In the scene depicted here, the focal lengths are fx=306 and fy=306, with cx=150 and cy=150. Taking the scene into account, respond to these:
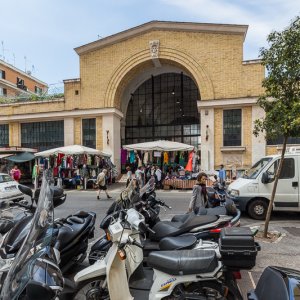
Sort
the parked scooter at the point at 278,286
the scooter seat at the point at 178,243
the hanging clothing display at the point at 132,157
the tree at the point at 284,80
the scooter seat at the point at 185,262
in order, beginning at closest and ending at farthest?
the parked scooter at the point at 278,286 → the scooter seat at the point at 185,262 → the scooter seat at the point at 178,243 → the tree at the point at 284,80 → the hanging clothing display at the point at 132,157

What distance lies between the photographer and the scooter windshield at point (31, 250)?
2.01 metres

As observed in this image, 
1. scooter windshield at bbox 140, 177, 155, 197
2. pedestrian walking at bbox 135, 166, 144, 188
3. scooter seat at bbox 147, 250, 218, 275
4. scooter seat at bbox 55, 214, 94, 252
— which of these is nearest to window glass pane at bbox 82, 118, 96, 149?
pedestrian walking at bbox 135, 166, 144, 188

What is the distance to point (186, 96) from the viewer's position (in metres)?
25.1

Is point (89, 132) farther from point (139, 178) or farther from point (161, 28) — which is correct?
point (139, 178)

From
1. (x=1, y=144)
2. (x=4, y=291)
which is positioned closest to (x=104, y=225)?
(x=4, y=291)

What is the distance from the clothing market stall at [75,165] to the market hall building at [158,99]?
190 cm

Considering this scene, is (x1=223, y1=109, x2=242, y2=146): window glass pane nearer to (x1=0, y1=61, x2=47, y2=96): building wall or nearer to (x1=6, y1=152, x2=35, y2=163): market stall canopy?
(x1=6, y1=152, x2=35, y2=163): market stall canopy

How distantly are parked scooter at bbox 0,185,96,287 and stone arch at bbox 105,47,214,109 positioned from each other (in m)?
16.4

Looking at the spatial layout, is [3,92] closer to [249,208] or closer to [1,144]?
[1,144]

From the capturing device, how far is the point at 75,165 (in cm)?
1989

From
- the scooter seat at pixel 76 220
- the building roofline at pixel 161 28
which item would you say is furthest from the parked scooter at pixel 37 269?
the building roofline at pixel 161 28

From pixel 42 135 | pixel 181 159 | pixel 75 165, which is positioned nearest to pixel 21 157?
pixel 42 135

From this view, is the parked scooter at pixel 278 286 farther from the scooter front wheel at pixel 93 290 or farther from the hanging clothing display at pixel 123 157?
the hanging clothing display at pixel 123 157

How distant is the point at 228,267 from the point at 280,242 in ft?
13.6
